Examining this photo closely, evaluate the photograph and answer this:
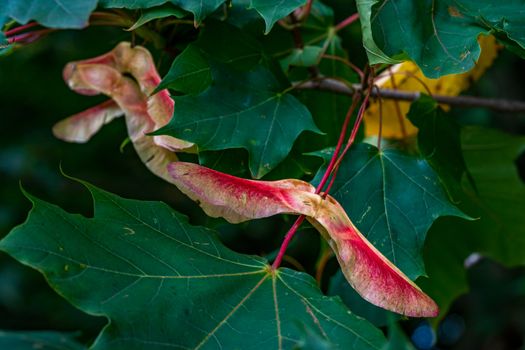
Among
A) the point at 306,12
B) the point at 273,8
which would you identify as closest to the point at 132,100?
the point at 273,8

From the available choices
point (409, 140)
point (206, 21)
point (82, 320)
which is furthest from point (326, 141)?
point (82, 320)

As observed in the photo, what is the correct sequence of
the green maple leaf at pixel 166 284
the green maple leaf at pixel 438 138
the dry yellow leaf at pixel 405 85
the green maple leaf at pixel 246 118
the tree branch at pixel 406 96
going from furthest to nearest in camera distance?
the dry yellow leaf at pixel 405 85 < the tree branch at pixel 406 96 < the green maple leaf at pixel 438 138 < the green maple leaf at pixel 246 118 < the green maple leaf at pixel 166 284

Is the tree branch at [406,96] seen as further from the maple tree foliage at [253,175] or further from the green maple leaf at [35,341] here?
the green maple leaf at [35,341]

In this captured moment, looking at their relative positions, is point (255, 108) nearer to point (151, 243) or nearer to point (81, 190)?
point (151, 243)

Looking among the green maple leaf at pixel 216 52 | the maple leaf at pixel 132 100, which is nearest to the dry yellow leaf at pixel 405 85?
the green maple leaf at pixel 216 52

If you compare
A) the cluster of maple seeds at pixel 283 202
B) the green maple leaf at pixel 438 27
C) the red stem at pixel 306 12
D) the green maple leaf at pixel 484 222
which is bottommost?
the green maple leaf at pixel 484 222

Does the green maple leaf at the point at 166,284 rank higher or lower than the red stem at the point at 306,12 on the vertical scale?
lower
